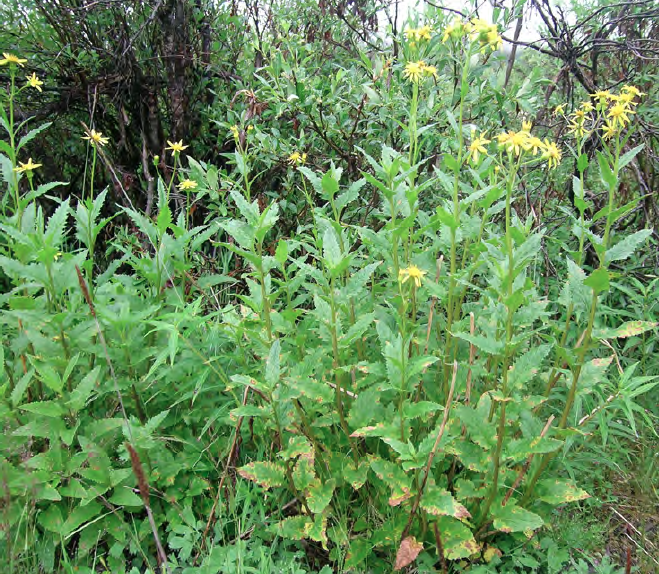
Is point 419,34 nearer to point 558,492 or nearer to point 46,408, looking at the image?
point 558,492

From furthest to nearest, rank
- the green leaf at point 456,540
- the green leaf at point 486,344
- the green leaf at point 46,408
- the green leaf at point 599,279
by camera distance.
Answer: the green leaf at point 46,408
the green leaf at point 456,540
the green leaf at point 486,344
the green leaf at point 599,279

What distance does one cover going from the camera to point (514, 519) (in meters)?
1.46

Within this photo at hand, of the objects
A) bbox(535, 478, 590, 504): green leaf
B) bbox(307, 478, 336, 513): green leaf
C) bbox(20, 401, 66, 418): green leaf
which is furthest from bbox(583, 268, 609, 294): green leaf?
bbox(20, 401, 66, 418): green leaf

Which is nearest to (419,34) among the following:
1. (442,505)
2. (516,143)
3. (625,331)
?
(516,143)

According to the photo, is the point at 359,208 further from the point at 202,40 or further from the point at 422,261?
the point at 202,40

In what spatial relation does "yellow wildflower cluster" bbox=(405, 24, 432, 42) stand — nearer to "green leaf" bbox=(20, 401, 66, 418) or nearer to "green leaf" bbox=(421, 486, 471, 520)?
"green leaf" bbox=(421, 486, 471, 520)

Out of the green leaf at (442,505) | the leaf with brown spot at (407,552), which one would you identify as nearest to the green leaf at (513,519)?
→ the green leaf at (442,505)

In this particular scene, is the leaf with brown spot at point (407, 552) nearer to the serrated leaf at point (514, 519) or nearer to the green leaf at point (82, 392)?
the serrated leaf at point (514, 519)

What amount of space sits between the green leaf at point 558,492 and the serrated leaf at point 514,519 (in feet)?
0.31

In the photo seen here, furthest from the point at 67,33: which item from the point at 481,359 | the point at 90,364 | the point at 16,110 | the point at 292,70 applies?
the point at 481,359

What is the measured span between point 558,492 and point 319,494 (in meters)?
0.67

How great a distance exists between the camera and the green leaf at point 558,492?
4.94 feet

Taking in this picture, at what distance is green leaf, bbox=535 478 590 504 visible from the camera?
1505mm

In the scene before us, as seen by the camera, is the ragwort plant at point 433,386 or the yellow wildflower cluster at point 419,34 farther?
the yellow wildflower cluster at point 419,34
